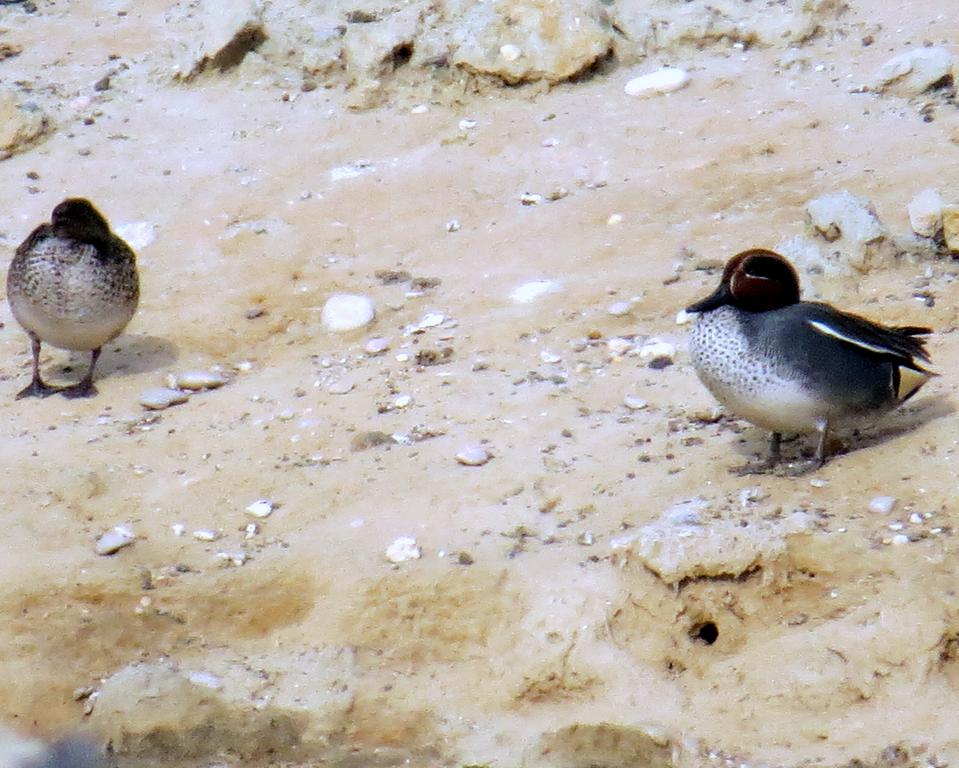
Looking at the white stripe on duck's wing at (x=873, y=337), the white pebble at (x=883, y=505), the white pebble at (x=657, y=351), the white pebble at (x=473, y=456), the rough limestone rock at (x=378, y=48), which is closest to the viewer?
the white pebble at (x=883, y=505)

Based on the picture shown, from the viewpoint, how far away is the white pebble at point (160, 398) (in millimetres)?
6598

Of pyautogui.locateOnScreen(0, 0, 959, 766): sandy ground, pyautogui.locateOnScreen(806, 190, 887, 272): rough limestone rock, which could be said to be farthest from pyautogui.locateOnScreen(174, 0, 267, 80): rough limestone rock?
pyautogui.locateOnScreen(806, 190, 887, 272): rough limestone rock

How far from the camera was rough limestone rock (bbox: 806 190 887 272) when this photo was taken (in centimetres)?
672

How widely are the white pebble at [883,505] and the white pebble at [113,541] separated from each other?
2.41m

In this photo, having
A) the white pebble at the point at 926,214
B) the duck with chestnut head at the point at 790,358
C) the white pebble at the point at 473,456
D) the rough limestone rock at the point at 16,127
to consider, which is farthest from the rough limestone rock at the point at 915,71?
the rough limestone rock at the point at 16,127

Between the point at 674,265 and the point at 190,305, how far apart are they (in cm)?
220

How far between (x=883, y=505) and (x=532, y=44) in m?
4.44

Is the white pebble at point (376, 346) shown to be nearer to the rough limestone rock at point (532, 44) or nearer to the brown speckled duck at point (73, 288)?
the brown speckled duck at point (73, 288)

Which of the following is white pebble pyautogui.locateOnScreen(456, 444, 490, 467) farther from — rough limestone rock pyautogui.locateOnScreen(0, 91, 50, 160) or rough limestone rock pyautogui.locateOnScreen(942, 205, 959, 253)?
rough limestone rock pyautogui.locateOnScreen(0, 91, 50, 160)

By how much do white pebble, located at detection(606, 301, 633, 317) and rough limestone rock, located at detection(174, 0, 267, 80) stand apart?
3.47m

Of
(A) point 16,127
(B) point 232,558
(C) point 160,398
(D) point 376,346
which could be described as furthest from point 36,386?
(A) point 16,127

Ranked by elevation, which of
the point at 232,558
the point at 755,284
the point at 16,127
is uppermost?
the point at 755,284

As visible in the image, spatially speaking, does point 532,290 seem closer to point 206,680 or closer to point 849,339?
point 849,339

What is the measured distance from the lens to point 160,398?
662 centimetres
